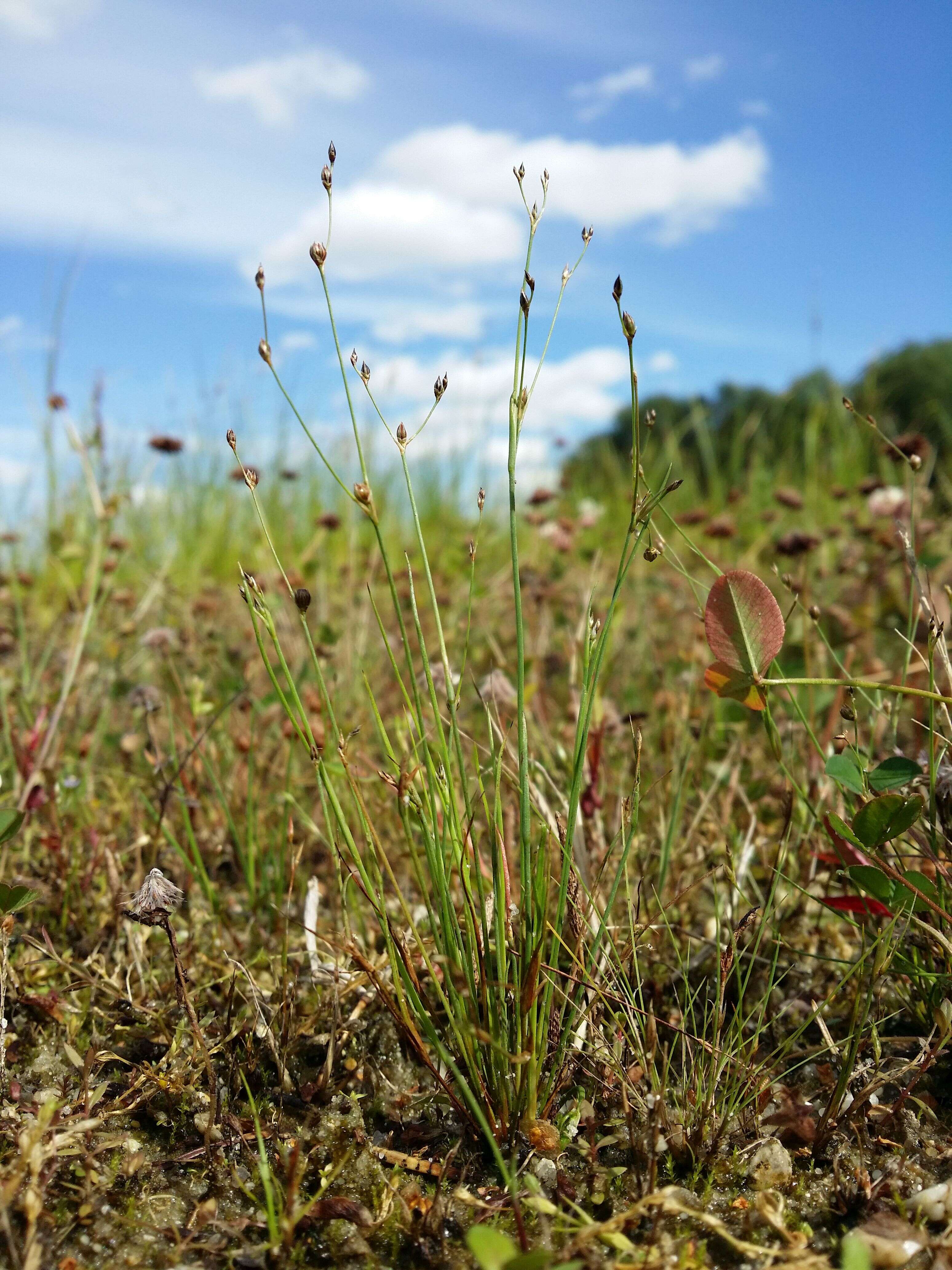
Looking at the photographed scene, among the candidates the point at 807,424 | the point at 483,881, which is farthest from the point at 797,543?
the point at 807,424

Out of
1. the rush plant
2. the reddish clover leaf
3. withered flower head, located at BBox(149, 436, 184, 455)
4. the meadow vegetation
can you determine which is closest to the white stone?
the meadow vegetation

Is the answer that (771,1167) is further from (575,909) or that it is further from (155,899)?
(155,899)

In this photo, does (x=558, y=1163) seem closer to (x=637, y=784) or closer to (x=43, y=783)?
A: (x=637, y=784)

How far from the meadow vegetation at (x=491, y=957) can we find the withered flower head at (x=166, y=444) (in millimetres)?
777

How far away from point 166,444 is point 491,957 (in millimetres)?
2186

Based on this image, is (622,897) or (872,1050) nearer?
(872,1050)

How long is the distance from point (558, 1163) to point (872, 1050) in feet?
1.35

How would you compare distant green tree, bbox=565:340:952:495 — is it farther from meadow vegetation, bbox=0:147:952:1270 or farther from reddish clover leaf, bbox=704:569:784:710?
reddish clover leaf, bbox=704:569:784:710

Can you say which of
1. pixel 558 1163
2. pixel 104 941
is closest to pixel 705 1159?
pixel 558 1163

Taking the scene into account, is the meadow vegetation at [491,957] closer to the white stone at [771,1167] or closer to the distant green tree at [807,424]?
the white stone at [771,1167]

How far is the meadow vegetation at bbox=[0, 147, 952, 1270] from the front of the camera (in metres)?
0.93

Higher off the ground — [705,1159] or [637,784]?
[637,784]

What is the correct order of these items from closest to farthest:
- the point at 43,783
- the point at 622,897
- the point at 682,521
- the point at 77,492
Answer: the point at 622,897 < the point at 43,783 < the point at 682,521 < the point at 77,492

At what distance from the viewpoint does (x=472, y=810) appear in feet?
3.20
